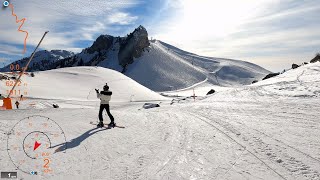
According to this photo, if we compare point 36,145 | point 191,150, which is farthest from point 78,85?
point 191,150

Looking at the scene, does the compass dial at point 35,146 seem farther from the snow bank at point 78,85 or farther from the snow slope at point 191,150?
Result: the snow bank at point 78,85

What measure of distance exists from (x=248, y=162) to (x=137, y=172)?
306 cm

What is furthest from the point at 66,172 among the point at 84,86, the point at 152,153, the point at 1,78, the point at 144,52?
the point at 144,52

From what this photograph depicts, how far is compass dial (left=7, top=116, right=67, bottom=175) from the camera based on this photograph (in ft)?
23.1

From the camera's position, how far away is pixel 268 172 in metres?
6.65

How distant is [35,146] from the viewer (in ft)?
27.9

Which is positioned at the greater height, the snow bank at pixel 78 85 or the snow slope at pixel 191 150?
the snow bank at pixel 78 85

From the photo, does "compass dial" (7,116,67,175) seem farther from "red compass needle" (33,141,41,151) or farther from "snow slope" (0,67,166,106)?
"snow slope" (0,67,166,106)

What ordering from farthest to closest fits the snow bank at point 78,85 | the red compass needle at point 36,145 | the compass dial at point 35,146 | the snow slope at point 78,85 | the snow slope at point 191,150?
the snow bank at point 78,85, the snow slope at point 78,85, the red compass needle at point 36,145, the compass dial at point 35,146, the snow slope at point 191,150

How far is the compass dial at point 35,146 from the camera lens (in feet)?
23.1

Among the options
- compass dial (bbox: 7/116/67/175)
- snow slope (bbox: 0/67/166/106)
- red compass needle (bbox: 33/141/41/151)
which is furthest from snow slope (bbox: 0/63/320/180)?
snow slope (bbox: 0/67/166/106)

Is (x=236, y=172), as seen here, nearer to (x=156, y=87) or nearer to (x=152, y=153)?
(x=152, y=153)

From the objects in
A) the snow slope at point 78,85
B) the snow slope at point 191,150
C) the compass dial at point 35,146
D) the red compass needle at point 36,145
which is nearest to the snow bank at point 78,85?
the snow slope at point 78,85

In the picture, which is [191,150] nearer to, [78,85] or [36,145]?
[36,145]
